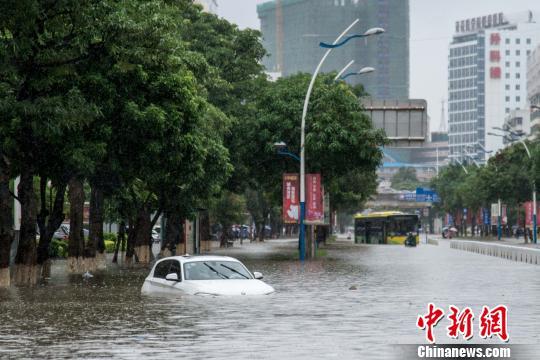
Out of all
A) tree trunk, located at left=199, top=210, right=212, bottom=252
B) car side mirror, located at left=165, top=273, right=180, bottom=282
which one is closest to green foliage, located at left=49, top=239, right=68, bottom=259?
tree trunk, located at left=199, top=210, right=212, bottom=252

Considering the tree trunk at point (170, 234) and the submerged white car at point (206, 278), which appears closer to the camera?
the submerged white car at point (206, 278)

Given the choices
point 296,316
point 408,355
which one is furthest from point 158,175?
point 408,355

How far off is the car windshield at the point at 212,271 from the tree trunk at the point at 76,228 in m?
15.6

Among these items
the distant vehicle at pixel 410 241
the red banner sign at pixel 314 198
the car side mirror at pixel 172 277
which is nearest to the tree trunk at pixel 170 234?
the red banner sign at pixel 314 198

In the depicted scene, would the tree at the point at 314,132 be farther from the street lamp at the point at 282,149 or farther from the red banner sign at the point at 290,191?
the red banner sign at the point at 290,191

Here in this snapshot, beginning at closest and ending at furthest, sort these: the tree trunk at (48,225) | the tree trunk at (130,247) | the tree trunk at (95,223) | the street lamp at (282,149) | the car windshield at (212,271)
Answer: the car windshield at (212,271)
the tree trunk at (48,225)
the tree trunk at (95,223)
the tree trunk at (130,247)
the street lamp at (282,149)

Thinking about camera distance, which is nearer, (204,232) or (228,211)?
(204,232)

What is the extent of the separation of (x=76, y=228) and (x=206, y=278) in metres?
17.6

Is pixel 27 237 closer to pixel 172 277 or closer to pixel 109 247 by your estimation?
pixel 172 277

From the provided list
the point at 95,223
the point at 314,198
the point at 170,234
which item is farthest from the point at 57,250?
the point at 95,223

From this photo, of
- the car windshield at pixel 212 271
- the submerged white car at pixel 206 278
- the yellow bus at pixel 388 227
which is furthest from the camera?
the yellow bus at pixel 388 227

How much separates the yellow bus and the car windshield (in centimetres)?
7379

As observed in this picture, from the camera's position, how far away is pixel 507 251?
210ft

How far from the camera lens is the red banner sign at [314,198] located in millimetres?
55375
